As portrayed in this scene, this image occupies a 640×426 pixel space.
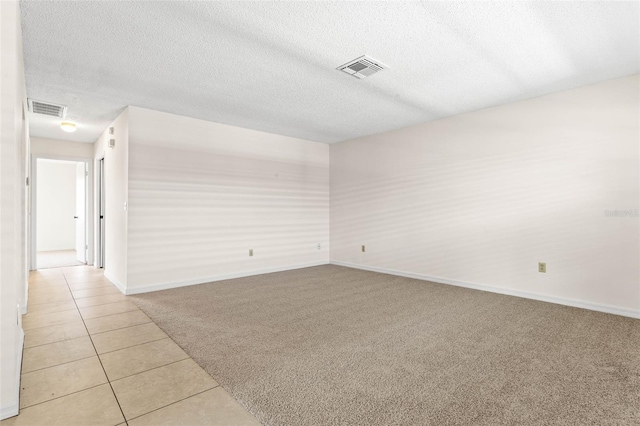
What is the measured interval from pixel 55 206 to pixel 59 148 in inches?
129

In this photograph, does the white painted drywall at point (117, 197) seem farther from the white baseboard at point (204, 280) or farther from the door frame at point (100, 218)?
the door frame at point (100, 218)

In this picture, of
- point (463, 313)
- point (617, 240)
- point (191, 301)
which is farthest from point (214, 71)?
point (617, 240)

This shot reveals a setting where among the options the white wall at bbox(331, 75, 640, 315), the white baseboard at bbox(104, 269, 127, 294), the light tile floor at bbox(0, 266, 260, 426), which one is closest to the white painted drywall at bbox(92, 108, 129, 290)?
the white baseboard at bbox(104, 269, 127, 294)

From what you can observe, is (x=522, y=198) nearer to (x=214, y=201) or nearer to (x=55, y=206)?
(x=214, y=201)

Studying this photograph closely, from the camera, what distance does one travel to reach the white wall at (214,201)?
154 inches

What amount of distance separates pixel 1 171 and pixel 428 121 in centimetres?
460

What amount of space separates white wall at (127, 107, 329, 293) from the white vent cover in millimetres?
2457

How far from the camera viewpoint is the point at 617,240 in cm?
309

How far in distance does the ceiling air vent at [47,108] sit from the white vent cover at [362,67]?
11.8 feet

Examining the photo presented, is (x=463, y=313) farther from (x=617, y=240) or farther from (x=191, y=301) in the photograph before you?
(x=191, y=301)

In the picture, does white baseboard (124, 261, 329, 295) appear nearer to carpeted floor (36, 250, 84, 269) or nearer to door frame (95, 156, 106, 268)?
door frame (95, 156, 106, 268)

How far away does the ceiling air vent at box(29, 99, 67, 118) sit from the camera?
12.2 feet

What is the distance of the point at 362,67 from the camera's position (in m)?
2.85

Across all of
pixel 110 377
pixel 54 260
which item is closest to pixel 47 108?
pixel 110 377
